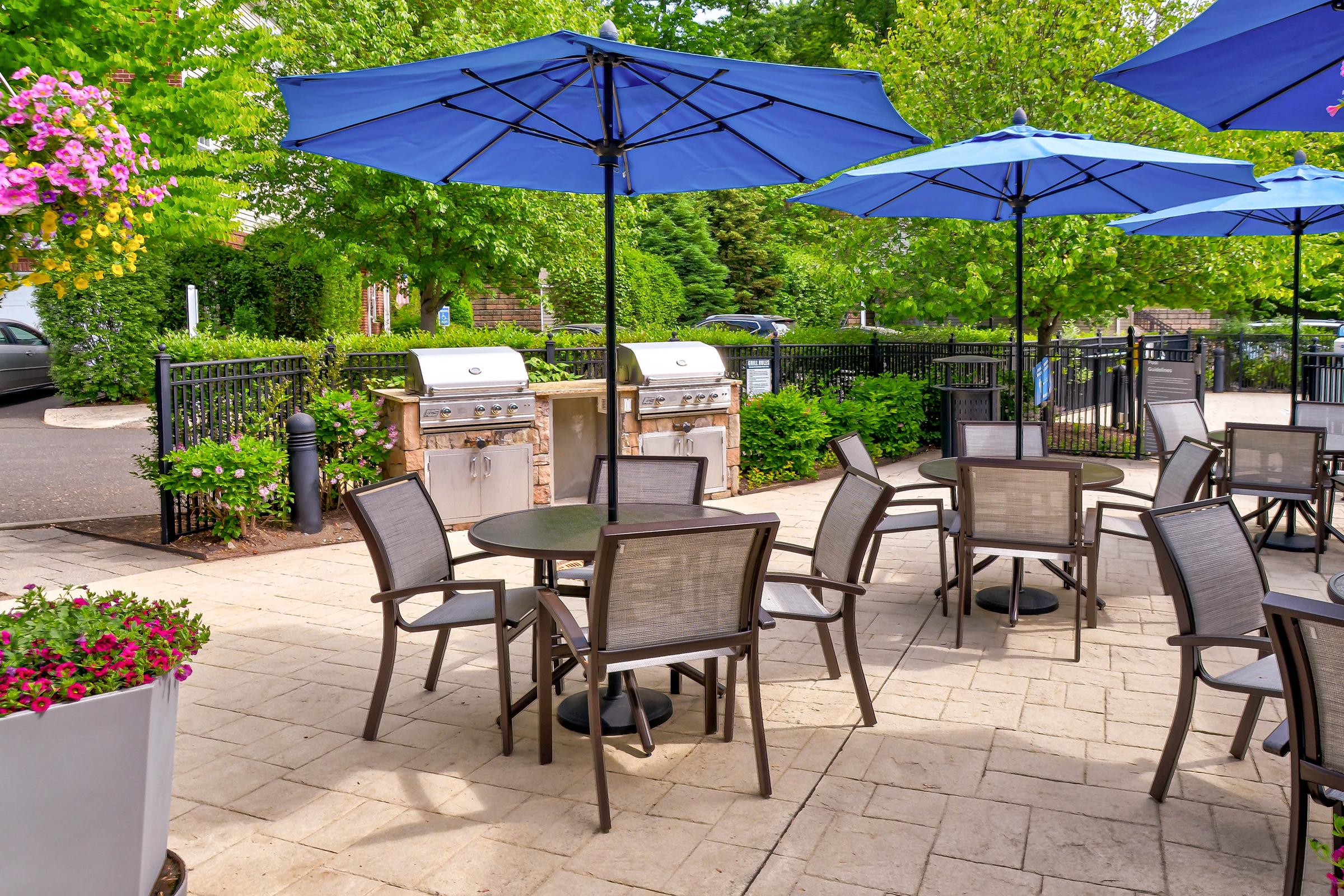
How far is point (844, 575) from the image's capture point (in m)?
3.94

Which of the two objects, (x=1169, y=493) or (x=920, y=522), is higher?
(x=1169, y=493)

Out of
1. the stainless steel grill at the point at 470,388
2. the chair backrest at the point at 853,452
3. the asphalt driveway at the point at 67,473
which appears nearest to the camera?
the chair backrest at the point at 853,452

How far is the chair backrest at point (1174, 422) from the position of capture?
24.0 feet

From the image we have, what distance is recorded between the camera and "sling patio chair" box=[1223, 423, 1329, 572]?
6457 millimetres

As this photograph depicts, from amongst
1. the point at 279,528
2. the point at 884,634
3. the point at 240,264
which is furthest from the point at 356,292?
the point at 884,634

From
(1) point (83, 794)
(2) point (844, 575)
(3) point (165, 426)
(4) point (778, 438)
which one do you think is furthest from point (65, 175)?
(4) point (778, 438)

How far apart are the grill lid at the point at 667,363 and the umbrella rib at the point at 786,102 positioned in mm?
4313

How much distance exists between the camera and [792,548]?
4418 millimetres

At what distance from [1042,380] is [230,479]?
27.0ft

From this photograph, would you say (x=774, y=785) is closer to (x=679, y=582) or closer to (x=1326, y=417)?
(x=679, y=582)

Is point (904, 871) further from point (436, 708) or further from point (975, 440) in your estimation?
point (975, 440)

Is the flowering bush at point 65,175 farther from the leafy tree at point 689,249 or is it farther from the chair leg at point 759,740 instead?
the leafy tree at point 689,249

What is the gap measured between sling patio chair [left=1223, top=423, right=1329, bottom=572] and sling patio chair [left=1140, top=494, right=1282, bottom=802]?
3479 mm

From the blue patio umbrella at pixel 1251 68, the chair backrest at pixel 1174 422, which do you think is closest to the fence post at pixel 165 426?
the blue patio umbrella at pixel 1251 68
